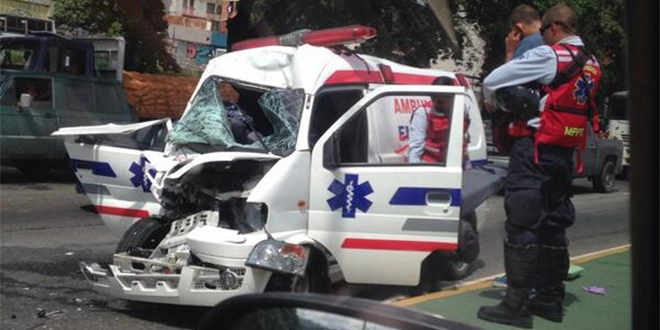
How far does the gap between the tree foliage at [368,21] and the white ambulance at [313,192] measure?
0.13 metres

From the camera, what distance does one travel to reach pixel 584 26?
10.2 feet

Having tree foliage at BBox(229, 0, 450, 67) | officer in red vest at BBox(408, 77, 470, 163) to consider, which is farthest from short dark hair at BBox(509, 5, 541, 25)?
officer in red vest at BBox(408, 77, 470, 163)

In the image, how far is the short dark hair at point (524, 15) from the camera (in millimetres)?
3834

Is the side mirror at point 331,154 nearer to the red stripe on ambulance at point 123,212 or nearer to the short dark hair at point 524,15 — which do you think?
the red stripe on ambulance at point 123,212

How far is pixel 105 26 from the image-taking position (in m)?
18.9

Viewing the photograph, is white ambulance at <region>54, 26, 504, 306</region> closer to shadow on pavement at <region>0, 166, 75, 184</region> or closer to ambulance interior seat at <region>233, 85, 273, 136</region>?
ambulance interior seat at <region>233, 85, 273, 136</region>

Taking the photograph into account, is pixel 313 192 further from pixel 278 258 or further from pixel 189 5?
pixel 189 5

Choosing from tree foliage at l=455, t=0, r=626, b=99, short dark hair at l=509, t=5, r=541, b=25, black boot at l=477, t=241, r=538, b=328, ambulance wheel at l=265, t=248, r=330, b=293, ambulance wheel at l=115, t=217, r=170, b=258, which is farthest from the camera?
ambulance wheel at l=115, t=217, r=170, b=258

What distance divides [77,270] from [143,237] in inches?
64.9

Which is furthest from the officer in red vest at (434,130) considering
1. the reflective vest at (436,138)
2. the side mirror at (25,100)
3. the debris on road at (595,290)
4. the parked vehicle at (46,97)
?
the parked vehicle at (46,97)

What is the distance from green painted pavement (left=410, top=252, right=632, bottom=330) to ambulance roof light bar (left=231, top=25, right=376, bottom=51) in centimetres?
172

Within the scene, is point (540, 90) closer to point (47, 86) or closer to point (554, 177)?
point (554, 177)

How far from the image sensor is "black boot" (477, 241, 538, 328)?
424 centimetres

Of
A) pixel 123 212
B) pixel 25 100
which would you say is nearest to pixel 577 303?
pixel 123 212
